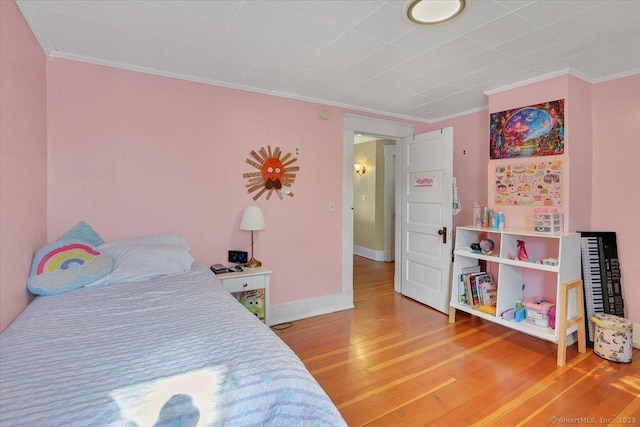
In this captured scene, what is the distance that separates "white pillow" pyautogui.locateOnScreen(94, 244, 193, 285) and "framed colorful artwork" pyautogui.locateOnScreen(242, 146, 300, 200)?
3.22 feet

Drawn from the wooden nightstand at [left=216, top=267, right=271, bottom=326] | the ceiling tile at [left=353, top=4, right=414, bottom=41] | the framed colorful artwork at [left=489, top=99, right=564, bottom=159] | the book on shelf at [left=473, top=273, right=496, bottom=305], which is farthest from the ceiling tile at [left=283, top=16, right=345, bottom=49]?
the book on shelf at [left=473, top=273, right=496, bottom=305]

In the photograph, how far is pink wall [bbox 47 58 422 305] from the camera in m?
2.37

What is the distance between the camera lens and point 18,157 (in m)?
1.76

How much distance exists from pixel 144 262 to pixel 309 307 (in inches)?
69.3

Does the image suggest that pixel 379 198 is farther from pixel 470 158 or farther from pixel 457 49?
pixel 457 49

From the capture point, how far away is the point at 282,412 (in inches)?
38.4

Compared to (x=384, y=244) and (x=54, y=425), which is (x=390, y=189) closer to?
(x=384, y=244)

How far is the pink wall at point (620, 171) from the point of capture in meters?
2.62

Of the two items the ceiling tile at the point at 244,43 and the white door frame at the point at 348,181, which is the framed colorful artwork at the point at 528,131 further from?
the ceiling tile at the point at 244,43

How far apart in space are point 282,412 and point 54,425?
0.58 meters

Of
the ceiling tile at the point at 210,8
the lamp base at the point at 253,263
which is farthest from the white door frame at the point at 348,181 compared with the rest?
the ceiling tile at the point at 210,8

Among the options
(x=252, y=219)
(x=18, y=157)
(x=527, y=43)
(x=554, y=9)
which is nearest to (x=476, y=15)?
(x=554, y=9)

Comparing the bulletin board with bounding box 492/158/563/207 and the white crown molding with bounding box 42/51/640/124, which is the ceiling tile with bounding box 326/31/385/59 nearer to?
the white crown molding with bounding box 42/51/640/124

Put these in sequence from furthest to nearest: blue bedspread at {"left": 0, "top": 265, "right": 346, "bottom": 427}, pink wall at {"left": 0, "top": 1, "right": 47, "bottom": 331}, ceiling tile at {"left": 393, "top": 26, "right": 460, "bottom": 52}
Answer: ceiling tile at {"left": 393, "top": 26, "right": 460, "bottom": 52}, pink wall at {"left": 0, "top": 1, "right": 47, "bottom": 331}, blue bedspread at {"left": 0, "top": 265, "right": 346, "bottom": 427}
